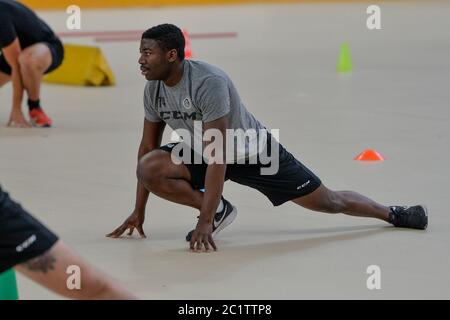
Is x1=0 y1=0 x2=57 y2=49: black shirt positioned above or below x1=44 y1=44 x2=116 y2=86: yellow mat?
above

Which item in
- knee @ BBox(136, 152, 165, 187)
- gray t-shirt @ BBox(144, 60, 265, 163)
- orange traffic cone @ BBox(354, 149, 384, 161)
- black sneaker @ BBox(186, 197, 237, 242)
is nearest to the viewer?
gray t-shirt @ BBox(144, 60, 265, 163)

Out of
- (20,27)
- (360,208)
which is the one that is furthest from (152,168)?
(20,27)

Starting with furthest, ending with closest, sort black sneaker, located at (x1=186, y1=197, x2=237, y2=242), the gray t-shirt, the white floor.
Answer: black sneaker, located at (x1=186, y1=197, x2=237, y2=242) → the gray t-shirt → the white floor

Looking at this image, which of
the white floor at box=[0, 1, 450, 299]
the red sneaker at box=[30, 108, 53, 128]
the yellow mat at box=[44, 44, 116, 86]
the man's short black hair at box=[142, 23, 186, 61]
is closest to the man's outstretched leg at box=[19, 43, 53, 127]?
the red sneaker at box=[30, 108, 53, 128]

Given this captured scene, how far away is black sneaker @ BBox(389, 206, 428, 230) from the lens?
594 centimetres

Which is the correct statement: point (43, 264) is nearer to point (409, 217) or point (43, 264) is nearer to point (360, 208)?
point (360, 208)

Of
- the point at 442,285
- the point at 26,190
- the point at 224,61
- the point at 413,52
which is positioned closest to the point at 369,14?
the point at 413,52

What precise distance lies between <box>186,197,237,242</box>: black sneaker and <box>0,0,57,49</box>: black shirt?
3906 millimetres

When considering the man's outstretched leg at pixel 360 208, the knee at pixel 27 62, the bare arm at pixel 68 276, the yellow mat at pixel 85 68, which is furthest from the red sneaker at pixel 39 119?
the bare arm at pixel 68 276

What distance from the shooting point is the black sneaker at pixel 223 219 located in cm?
579

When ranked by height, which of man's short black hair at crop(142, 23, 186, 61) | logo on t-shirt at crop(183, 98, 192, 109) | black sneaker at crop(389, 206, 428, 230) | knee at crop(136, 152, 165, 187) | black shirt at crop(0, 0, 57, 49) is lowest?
black sneaker at crop(389, 206, 428, 230)

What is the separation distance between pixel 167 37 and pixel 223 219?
106 cm

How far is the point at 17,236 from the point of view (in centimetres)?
371

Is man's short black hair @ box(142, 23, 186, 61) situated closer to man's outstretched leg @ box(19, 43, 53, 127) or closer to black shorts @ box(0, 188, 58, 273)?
black shorts @ box(0, 188, 58, 273)
